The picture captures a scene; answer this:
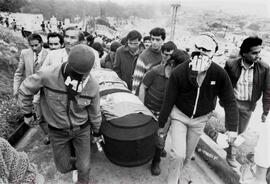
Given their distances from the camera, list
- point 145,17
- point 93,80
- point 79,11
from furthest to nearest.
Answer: point 79,11 < point 145,17 < point 93,80

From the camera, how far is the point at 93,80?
286 cm

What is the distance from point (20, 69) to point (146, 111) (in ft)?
7.70

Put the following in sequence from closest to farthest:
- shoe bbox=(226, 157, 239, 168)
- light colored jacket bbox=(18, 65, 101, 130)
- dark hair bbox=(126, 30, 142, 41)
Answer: light colored jacket bbox=(18, 65, 101, 130) < shoe bbox=(226, 157, 239, 168) < dark hair bbox=(126, 30, 142, 41)

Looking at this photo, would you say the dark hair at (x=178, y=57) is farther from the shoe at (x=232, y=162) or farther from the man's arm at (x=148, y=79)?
the shoe at (x=232, y=162)

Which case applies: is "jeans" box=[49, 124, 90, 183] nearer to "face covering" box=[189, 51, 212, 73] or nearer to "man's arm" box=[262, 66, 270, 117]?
"face covering" box=[189, 51, 212, 73]

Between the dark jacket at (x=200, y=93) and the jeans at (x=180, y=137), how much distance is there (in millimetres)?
86

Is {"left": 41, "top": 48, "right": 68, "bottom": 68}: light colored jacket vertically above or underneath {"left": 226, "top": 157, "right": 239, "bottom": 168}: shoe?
above

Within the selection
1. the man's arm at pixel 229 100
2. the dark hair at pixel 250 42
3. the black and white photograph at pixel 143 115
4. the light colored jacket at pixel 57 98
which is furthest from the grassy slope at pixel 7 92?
the dark hair at pixel 250 42

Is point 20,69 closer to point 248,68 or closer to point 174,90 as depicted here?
point 174,90

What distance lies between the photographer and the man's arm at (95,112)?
2.92 meters

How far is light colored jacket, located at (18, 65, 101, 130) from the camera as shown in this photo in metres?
2.74

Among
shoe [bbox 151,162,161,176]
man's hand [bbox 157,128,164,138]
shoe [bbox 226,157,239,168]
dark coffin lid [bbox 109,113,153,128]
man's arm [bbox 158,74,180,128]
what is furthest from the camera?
shoe [bbox 226,157,239,168]

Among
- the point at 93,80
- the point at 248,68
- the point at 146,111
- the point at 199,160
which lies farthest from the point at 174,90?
the point at 199,160

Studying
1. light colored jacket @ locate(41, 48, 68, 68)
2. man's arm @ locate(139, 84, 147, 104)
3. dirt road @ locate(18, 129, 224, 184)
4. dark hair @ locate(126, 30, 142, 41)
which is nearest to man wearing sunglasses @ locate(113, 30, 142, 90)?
dark hair @ locate(126, 30, 142, 41)
